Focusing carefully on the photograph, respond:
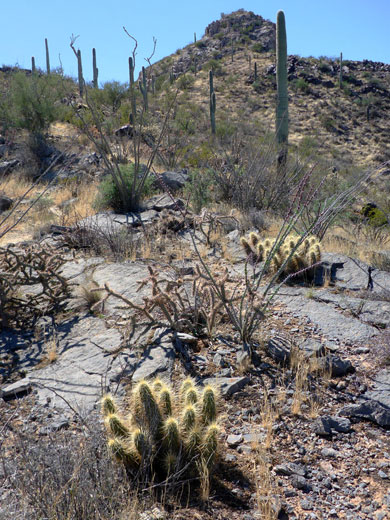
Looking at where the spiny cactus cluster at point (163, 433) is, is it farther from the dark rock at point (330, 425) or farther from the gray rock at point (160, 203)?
the gray rock at point (160, 203)

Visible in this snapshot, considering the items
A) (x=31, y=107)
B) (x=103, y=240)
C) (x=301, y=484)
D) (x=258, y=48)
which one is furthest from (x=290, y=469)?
(x=258, y=48)

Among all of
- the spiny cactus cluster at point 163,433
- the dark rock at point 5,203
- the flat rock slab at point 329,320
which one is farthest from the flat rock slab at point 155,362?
the dark rock at point 5,203

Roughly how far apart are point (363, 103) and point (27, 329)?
38.4 meters

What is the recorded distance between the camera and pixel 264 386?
3709mm

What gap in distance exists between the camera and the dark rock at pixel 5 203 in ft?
35.5

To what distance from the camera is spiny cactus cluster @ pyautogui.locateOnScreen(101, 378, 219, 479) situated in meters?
2.71

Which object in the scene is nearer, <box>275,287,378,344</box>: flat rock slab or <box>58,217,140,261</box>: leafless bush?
<box>275,287,378,344</box>: flat rock slab

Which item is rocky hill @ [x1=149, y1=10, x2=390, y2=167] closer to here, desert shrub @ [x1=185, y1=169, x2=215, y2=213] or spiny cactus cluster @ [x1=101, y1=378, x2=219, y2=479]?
desert shrub @ [x1=185, y1=169, x2=215, y2=213]

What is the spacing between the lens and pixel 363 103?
37.3 meters

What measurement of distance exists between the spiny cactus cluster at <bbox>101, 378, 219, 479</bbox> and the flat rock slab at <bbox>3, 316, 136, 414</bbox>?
51 cm

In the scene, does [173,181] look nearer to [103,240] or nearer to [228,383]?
[103,240]

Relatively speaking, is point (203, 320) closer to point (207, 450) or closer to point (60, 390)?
point (60, 390)

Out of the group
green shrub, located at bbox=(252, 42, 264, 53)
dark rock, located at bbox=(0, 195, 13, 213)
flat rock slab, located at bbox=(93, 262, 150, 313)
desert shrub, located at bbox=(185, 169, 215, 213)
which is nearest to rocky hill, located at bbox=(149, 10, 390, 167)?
green shrub, located at bbox=(252, 42, 264, 53)

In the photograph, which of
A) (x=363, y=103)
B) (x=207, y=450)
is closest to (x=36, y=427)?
(x=207, y=450)
